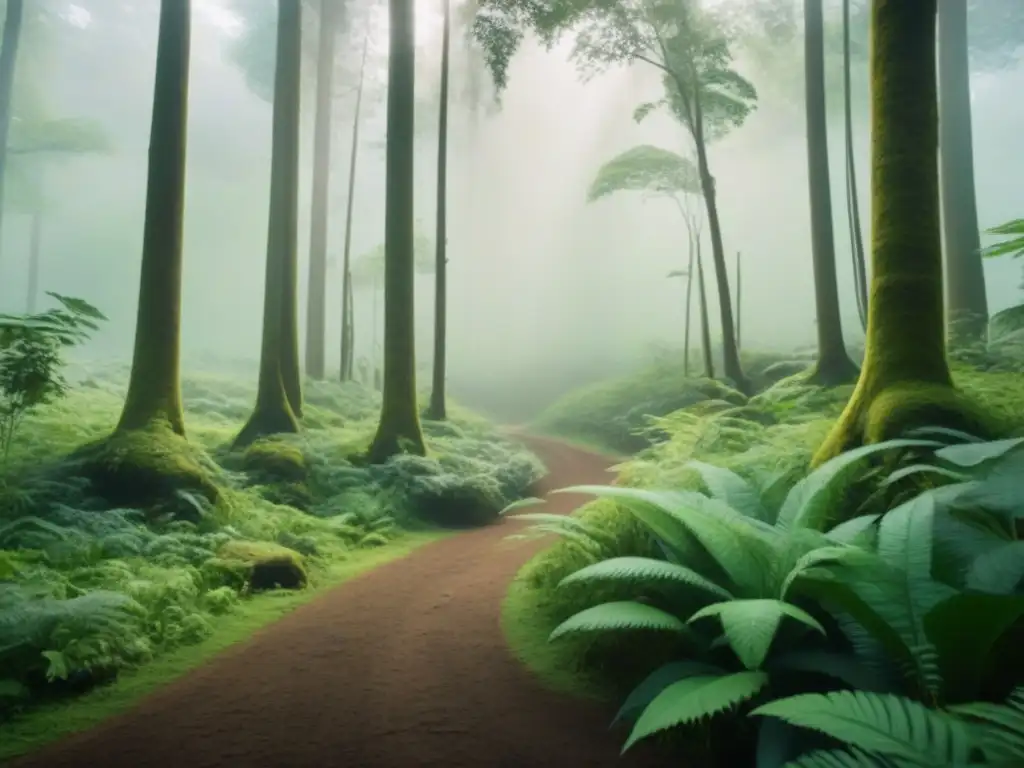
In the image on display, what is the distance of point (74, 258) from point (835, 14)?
33.4m

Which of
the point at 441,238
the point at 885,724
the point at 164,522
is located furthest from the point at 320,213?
the point at 885,724

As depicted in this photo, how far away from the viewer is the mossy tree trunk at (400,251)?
902 cm

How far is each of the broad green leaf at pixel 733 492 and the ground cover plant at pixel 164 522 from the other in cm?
332

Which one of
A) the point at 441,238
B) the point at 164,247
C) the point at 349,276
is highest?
the point at 349,276

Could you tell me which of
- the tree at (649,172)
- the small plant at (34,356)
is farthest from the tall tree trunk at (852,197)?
the small plant at (34,356)

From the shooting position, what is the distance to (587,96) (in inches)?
1001

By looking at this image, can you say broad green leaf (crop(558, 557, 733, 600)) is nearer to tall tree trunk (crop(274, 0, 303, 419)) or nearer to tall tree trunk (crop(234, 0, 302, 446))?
tall tree trunk (crop(234, 0, 302, 446))

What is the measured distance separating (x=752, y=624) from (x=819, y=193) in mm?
10337

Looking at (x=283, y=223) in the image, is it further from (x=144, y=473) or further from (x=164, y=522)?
(x=164, y=522)

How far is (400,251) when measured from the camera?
920 centimetres

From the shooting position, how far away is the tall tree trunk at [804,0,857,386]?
31.5 ft

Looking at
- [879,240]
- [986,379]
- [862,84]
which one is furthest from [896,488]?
[862,84]

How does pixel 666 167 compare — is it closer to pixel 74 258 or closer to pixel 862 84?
pixel 862 84

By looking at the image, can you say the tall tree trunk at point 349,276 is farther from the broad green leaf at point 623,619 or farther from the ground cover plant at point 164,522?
the broad green leaf at point 623,619
